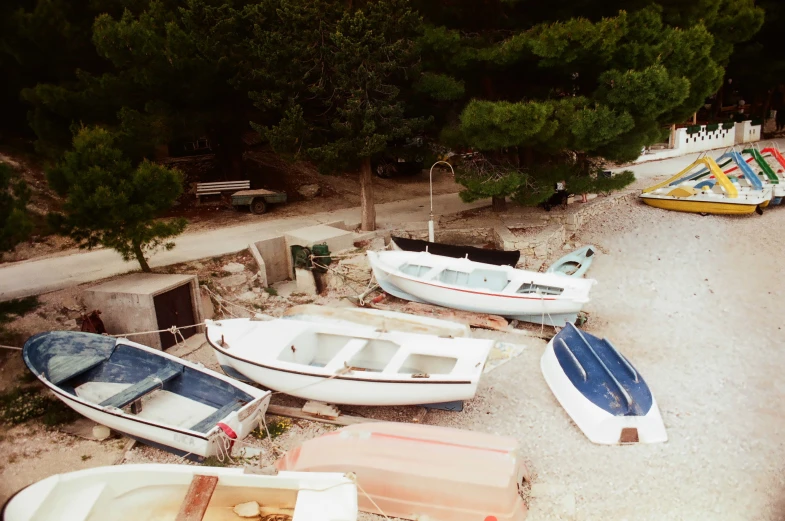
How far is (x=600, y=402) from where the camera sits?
8.38m

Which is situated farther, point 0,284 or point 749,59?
point 749,59

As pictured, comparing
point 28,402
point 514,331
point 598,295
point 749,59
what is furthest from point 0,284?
point 749,59

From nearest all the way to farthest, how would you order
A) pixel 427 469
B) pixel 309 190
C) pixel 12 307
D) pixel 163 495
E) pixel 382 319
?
pixel 163 495, pixel 427 469, pixel 12 307, pixel 382 319, pixel 309 190

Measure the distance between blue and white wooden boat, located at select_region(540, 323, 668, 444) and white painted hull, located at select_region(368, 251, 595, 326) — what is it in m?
1.14

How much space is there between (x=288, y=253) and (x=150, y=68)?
629cm

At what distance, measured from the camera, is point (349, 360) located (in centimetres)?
896

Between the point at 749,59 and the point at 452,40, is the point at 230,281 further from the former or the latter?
the point at 749,59

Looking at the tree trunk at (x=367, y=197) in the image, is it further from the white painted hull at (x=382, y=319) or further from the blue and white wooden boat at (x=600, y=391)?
the blue and white wooden boat at (x=600, y=391)

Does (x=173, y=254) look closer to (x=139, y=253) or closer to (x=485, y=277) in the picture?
(x=139, y=253)

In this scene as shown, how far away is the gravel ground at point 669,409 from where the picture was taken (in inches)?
282

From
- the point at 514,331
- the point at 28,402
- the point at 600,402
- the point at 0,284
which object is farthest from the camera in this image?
the point at 0,284

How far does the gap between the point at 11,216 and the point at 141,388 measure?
331 centimetres

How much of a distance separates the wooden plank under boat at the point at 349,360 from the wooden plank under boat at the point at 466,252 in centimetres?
426

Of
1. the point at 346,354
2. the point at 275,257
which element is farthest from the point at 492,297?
the point at 275,257
